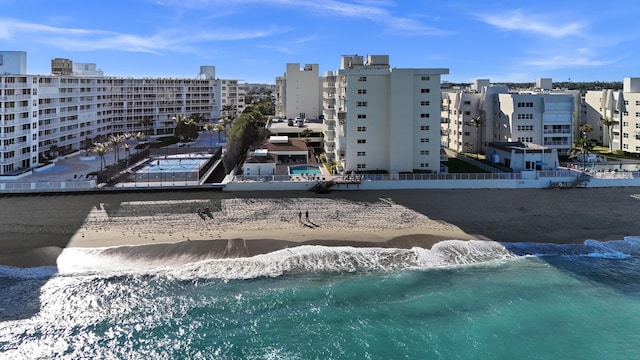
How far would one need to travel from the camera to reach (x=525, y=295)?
24.5 meters

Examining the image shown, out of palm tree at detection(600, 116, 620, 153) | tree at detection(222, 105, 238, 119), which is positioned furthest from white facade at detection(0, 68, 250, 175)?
palm tree at detection(600, 116, 620, 153)

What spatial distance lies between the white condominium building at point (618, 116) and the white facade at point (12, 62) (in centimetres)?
7047

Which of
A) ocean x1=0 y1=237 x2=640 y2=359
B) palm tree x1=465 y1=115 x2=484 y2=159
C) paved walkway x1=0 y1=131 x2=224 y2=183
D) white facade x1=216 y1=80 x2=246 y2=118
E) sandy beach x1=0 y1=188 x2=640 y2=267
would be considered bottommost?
ocean x1=0 y1=237 x2=640 y2=359

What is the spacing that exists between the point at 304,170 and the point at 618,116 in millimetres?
44332

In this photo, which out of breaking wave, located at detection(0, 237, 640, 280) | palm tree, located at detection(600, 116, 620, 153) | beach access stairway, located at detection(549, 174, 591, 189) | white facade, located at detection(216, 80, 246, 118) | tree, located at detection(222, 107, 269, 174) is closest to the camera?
breaking wave, located at detection(0, 237, 640, 280)

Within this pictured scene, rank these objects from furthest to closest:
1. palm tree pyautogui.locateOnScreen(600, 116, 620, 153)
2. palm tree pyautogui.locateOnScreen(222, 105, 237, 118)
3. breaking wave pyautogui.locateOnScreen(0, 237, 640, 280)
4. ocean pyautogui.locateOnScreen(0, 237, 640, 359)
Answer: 1. palm tree pyautogui.locateOnScreen(222, 105, 237, 118)
2. palm tree pyautogui.locateOnScreen(600, 116, 620, 153)
3. breaking wave pyautogui.locateOnScreen(0, 237, 640, 280)
4. ocean pyautogui.locateOnScreen(0, 237, 640, 359)

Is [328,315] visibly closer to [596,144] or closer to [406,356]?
[406,356]

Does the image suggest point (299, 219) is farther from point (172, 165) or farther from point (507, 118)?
point (507, 118)

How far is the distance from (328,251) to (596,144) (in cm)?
5802

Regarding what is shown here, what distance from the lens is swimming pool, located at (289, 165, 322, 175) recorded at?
159ft

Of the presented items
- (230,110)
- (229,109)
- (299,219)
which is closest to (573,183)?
(299,219)

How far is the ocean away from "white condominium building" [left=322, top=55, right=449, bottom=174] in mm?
18133

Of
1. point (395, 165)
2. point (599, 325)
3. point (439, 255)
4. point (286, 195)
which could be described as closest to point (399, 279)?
point (439, 255)

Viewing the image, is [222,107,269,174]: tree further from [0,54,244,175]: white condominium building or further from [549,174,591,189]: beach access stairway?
[549,174,591,189]: beach access stairway
